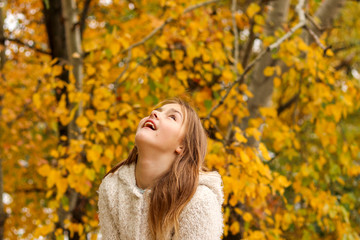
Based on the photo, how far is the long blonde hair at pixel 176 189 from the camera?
1.56m

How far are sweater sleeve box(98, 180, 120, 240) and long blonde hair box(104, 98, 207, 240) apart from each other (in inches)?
8.4

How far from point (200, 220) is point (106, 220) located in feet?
1.47

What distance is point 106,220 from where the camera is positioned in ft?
5.72

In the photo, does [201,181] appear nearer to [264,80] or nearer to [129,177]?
[129,177]

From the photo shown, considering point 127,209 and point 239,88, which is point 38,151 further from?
point 127,209

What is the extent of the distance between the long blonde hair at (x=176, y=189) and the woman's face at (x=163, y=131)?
36 millimetres

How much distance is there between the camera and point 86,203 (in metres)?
3.52

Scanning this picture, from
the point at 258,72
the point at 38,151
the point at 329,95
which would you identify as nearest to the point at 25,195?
the point at 38,151

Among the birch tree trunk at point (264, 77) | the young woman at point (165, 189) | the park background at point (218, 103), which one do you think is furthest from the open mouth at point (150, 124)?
the birch tree trunk at point (264, 77)

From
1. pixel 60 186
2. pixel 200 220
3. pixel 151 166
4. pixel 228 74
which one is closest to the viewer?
pixel 200 220

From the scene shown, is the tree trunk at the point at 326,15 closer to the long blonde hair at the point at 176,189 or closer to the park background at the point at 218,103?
the park background at the point at 218,103

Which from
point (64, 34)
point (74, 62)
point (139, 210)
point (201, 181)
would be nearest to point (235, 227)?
point (201, 181)

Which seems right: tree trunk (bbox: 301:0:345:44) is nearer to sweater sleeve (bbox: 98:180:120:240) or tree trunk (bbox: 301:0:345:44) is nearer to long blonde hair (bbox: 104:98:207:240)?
long blonde hair (bbox: 104:98:207:240)

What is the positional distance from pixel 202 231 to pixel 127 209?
34 cm
